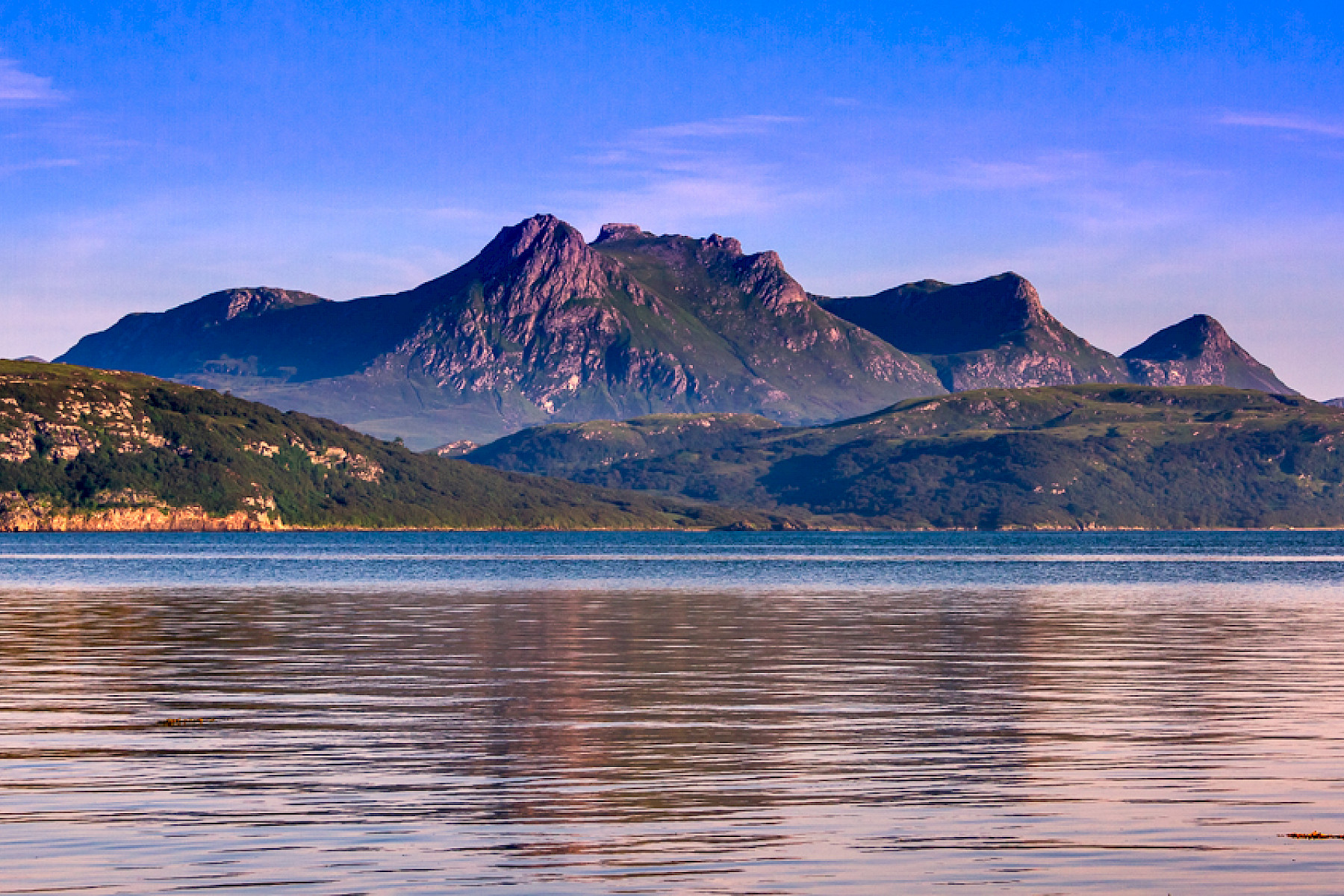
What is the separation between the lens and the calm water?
75.4ft

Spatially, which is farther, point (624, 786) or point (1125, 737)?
point (1125, 737)

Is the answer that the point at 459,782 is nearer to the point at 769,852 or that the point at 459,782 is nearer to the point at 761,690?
the point at 769,852

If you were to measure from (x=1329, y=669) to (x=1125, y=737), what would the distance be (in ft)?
73.3

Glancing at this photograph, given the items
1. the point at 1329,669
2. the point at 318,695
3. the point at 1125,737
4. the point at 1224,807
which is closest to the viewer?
the point at 1224,807

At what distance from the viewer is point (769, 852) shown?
78.4 ft

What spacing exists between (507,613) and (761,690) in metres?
48.5

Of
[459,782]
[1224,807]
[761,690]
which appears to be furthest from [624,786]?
[761,690]

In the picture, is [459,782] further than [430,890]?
Yes

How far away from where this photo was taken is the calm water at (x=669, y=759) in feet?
75.4

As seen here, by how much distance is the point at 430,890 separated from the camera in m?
21.4

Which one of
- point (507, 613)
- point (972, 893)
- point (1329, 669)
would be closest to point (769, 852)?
point (972, 893)

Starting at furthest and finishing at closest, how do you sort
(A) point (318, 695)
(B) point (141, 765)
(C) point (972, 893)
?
1. (A) point (318, 695)
2. (B) point (141, 765)
3. (C) point (972, 893)

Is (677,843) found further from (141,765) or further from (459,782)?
(141,765)

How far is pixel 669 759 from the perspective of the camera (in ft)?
112
